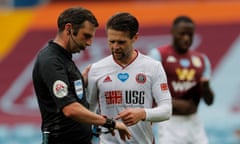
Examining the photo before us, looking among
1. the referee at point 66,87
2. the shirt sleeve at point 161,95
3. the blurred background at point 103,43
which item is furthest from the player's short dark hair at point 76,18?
the blurred background at point 103,43

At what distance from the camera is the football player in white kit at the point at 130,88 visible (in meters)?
6.89

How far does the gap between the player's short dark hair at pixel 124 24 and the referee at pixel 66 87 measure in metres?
0.36

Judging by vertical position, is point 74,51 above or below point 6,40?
above

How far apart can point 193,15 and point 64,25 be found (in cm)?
1060

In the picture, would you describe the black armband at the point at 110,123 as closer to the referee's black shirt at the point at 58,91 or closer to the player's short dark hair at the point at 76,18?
the referee's black shirt at the point at 58,91

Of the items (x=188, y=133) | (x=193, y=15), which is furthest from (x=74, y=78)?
(x=193, y=15)

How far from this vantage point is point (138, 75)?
694 centimetres

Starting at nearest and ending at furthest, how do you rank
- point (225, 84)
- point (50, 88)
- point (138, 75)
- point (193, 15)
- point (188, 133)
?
1. point (50, 88)
2. point (138, 75)
3. point (188, 133)
4. point (225, 84)
5. point (193, 15)

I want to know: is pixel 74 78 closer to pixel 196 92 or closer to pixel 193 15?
pixel 196 92

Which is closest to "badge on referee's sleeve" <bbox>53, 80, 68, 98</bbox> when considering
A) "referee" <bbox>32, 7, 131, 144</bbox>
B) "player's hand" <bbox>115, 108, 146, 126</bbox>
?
"referee" <bbox>32, 7, 131, 144</bbox>

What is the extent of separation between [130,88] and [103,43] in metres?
9.24

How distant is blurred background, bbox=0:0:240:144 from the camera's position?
1422cm

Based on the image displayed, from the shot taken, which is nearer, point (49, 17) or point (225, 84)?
point (225, 84)

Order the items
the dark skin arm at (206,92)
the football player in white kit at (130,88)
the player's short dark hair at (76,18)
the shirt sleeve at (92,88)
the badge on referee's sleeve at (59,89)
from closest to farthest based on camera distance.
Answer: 1. the badge on referee's sleeve at (59,89)
2. the player's short dark hair at (76,18)
3. the football player in white kit at (130,88)
4. the shirt sleeve at (92,88)
5. the dark skin arm at (206,92)
